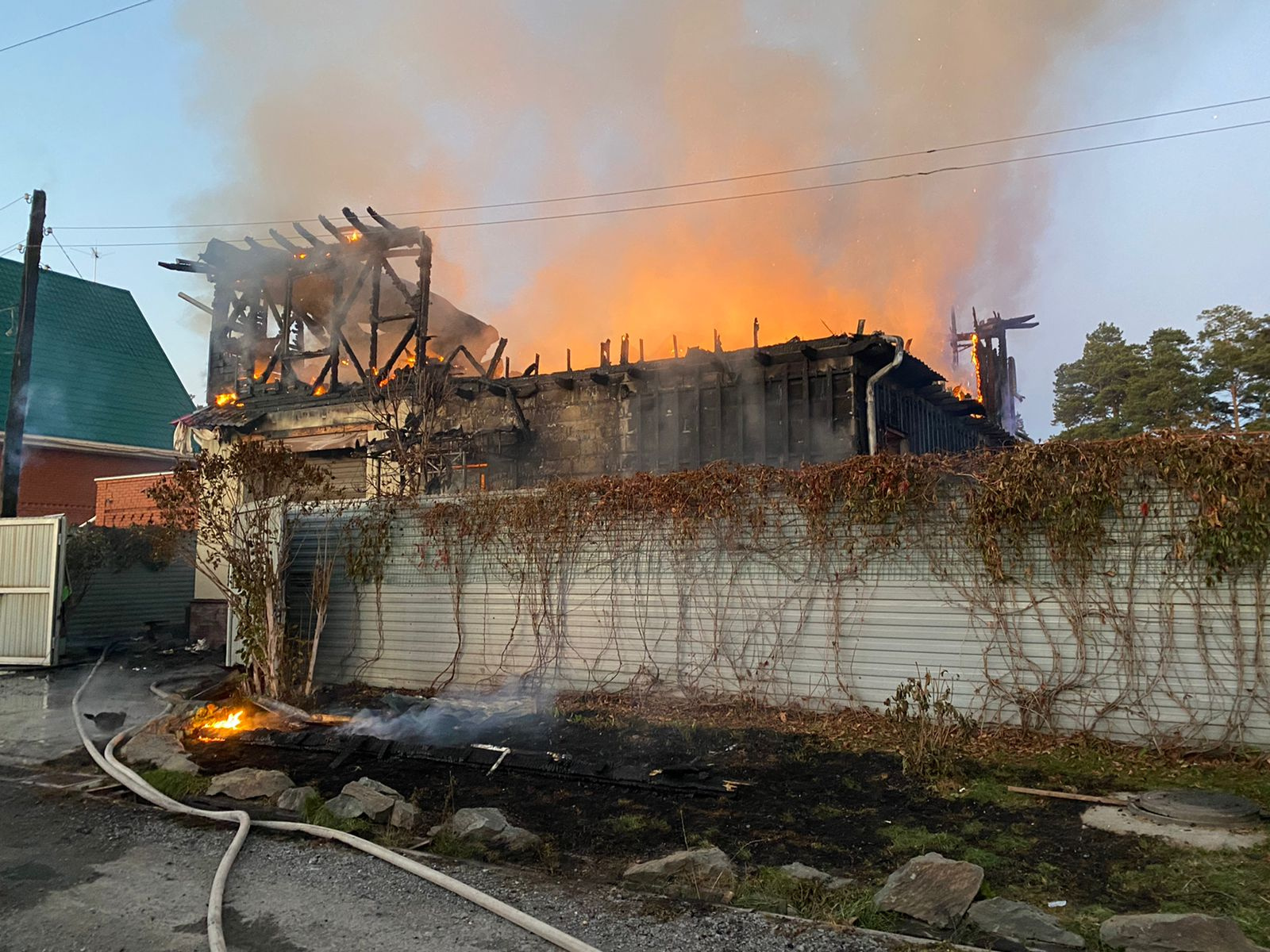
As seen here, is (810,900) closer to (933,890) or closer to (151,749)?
(933,890)

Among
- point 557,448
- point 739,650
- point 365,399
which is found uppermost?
point 365,399

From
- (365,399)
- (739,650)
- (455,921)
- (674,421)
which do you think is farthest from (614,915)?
(365,399)

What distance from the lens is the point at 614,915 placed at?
387 centimetres

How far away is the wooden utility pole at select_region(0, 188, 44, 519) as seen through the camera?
45.5 ft

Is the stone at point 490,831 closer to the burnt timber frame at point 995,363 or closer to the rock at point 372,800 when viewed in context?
the rock at point 372,800

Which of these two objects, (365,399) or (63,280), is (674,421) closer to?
(365,399)

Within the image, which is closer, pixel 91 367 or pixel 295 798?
pixel 295 798

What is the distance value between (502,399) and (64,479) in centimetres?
1486

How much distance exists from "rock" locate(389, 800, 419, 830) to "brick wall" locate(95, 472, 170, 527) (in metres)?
16.7

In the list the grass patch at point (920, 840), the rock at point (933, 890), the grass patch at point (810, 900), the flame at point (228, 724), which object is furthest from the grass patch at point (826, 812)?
the flame at point (228, 724)

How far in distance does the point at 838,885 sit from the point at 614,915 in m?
1.17

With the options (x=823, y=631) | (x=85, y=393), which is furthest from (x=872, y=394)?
(x=85, y=393)

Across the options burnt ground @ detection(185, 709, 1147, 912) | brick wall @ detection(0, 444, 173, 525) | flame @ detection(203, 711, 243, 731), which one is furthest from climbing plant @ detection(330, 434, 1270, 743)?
brick wall @ detection(0, 444, 173, 525)

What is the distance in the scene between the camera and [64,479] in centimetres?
2261
